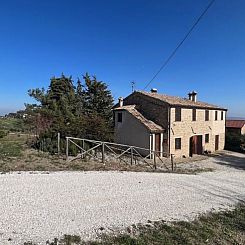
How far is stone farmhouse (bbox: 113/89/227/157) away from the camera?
75.8ft

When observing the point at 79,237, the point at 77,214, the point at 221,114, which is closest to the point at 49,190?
the point at 77,214

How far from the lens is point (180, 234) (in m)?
5.00

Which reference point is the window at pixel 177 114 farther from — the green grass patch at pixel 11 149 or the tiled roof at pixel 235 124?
the tiled roof at pixel 235 124

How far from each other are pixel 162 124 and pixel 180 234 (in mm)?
18903

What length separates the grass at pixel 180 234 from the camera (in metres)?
4.49

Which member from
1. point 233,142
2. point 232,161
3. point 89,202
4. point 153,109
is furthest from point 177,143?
point 89,202

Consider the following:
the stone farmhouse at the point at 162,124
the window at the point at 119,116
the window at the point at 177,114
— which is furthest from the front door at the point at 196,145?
the window at the point at 119,116

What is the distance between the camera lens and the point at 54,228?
4762 mm

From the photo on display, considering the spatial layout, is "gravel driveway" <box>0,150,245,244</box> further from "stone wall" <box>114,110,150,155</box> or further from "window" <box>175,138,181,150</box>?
"window" <box>175,138,181,150</box>

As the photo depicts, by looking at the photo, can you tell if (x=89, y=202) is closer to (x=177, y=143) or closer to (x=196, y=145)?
(x=177, y=143)

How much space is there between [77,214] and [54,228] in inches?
Answer: 32.0

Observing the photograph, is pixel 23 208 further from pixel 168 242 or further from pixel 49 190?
pixel 168 242

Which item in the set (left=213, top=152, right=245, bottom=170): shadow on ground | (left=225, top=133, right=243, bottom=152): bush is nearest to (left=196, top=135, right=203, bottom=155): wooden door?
(left=213, top=152, right=245, bottom=170): shadow on ground

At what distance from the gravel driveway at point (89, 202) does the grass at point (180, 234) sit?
27cm
